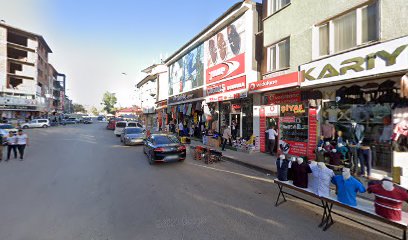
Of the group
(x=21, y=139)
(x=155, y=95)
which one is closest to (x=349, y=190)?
(x=21, y=139)

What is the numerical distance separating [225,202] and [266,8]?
1129cm

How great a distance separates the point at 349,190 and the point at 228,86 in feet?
37.0

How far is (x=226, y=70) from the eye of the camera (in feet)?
49.1

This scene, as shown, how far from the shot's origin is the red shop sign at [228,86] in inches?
518

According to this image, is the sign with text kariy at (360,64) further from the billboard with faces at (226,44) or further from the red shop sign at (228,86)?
the billboard with faces at (226,44)

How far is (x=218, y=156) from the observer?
34.1 ft

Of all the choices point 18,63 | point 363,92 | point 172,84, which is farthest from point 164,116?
point 18,63

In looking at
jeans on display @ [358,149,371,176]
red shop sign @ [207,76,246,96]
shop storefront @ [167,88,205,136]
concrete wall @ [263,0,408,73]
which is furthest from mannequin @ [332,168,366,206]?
shop storefront @ [167,88,205,136]

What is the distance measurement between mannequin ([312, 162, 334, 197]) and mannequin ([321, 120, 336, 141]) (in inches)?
A: 202

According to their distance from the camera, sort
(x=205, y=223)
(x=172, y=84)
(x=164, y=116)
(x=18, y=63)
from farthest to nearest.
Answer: (x=18, y=63), (x=164, y=116), (x=172, y=84), (x=205, y=223)

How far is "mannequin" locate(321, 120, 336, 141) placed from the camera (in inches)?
340

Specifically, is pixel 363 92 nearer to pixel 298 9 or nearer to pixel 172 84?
pixel 298 9

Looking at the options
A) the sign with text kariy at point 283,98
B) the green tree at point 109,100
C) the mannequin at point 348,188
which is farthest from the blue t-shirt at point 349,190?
the green tree at point 109,100

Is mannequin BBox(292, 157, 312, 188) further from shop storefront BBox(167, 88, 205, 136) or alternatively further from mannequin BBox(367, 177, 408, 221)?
shop storefront BBox(167, 88, 205, 136)
